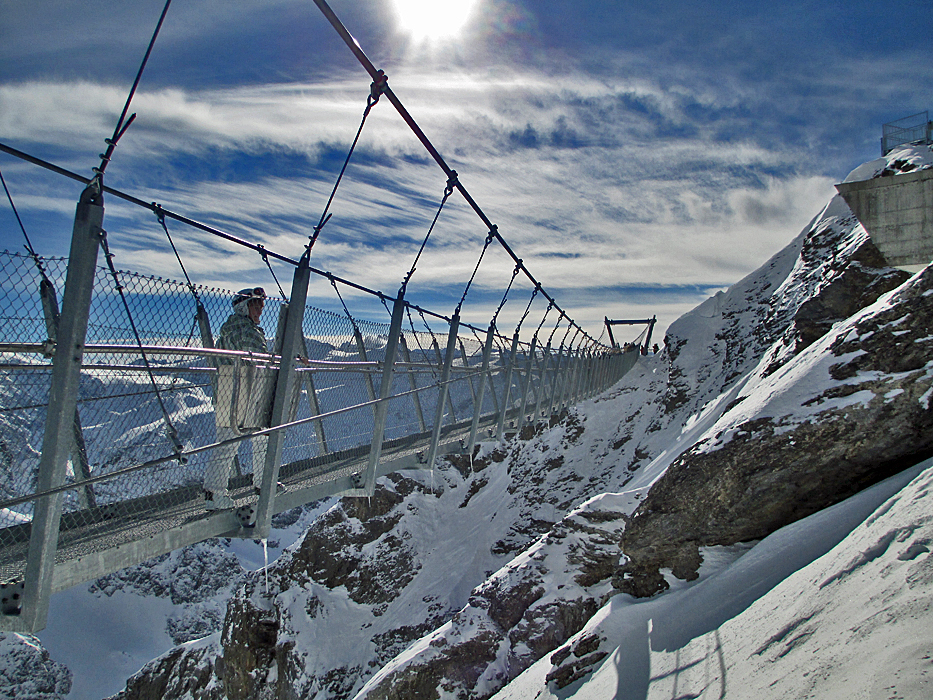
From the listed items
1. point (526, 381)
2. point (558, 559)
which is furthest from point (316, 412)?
point (558, 559)

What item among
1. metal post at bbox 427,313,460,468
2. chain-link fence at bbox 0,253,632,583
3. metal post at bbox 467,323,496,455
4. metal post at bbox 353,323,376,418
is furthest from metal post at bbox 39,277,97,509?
metal post at bbox 467,323,496,455

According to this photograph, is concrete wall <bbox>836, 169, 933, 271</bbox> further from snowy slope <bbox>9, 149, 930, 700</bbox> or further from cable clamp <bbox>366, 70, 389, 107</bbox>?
cable clamp <bbox>366, 70, 389, 107</bbox>

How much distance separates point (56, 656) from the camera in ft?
326

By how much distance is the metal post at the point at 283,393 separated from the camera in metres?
3.34

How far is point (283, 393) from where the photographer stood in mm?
3480

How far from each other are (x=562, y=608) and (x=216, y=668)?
32.4 metres

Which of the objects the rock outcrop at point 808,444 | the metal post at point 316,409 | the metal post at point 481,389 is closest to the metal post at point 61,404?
the metal post at point 316,409

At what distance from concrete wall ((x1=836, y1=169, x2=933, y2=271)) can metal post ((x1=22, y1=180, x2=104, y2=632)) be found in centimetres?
1276

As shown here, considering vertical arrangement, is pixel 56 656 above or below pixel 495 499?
above

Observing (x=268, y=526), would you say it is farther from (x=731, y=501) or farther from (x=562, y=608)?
(x=562, y=608)

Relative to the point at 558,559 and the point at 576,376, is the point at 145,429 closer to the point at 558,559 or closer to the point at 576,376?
the point at 558,559

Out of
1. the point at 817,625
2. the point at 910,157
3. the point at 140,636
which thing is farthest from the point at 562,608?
the point at 140,636

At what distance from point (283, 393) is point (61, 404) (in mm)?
1382

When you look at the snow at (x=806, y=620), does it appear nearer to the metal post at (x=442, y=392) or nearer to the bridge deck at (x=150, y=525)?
the metal post at (x=442, y=392)
